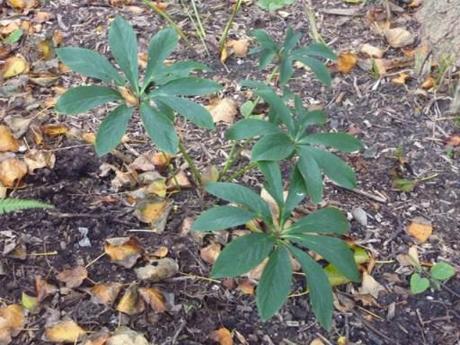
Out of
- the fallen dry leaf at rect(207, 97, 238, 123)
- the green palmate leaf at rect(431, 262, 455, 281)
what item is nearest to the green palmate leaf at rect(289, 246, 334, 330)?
the green palmate leaf at rect(431, 262, 455, 281)

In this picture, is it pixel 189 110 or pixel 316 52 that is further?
pixel 316 52

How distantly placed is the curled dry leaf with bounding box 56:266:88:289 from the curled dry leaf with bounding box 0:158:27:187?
33 centimetres

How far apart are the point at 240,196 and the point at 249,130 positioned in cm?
15

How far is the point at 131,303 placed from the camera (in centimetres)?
141

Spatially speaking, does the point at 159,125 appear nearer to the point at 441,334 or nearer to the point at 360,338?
the point at 360,338

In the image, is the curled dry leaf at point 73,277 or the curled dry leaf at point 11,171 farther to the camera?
the curled dry leaf at point 11,171

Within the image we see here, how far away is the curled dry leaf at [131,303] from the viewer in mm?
1406

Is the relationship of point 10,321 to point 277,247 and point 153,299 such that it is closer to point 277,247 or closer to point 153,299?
point 153,299

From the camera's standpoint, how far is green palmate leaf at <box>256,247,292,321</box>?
1142 mm

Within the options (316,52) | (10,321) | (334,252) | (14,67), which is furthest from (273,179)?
(14,67)

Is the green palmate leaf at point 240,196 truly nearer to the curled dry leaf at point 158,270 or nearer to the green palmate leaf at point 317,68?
the curled dry leaf at point 158,270

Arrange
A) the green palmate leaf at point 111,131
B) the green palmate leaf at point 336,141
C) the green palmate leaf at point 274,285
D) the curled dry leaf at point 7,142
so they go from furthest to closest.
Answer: the curled dry leaf at point 7,142 → the green palmate leaf at point 336,141 → the green palmate leaf at point 111,131 → the green palmate leaf at point 274,285

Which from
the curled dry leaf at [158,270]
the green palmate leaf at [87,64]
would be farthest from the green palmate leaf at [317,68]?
the curled dry leaf at [158,270]

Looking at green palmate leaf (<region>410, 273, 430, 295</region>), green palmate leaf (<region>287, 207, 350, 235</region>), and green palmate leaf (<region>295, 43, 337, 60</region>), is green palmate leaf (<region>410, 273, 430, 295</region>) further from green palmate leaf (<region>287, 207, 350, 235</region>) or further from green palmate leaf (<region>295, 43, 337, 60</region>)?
green palmate leaf (<region>295, 43, 337, 60</region>)
